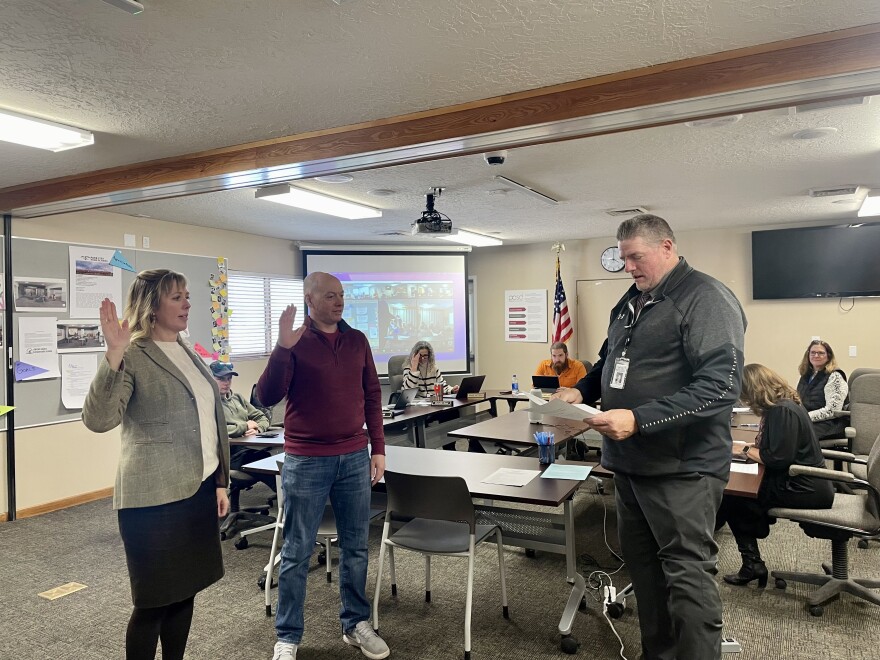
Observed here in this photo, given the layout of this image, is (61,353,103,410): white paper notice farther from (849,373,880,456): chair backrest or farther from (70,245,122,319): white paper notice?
(849,373,880,456): chair backrest

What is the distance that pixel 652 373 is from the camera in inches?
78.1

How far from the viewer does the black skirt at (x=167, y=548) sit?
1.89 m

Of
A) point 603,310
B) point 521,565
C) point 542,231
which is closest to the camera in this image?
point 521,565

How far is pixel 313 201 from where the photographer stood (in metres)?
4.82

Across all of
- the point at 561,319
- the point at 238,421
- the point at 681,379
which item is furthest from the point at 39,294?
the point at 561,319

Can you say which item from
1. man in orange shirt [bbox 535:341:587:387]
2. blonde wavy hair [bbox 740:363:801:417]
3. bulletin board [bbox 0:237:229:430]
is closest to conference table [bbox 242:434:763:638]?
blonde wavy hair [bbox 740:363:801:417]

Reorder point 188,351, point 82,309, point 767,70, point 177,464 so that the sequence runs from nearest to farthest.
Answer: point 177,464 < point 188,351 < point 767,70 < point 82,309

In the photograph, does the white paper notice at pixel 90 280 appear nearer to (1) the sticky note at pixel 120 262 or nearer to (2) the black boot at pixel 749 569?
(1) the sticky note at pixel 120 262

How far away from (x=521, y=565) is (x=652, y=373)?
2.06 meters

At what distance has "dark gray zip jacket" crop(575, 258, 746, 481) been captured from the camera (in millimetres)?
1808

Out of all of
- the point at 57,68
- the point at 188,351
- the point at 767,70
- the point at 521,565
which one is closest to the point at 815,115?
the point at 767,70

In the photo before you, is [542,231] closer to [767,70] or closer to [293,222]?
[293,222]

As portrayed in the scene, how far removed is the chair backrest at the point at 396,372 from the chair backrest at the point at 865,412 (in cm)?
406

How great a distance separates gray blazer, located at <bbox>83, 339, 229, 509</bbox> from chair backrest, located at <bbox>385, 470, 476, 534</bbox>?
38.5 inches
